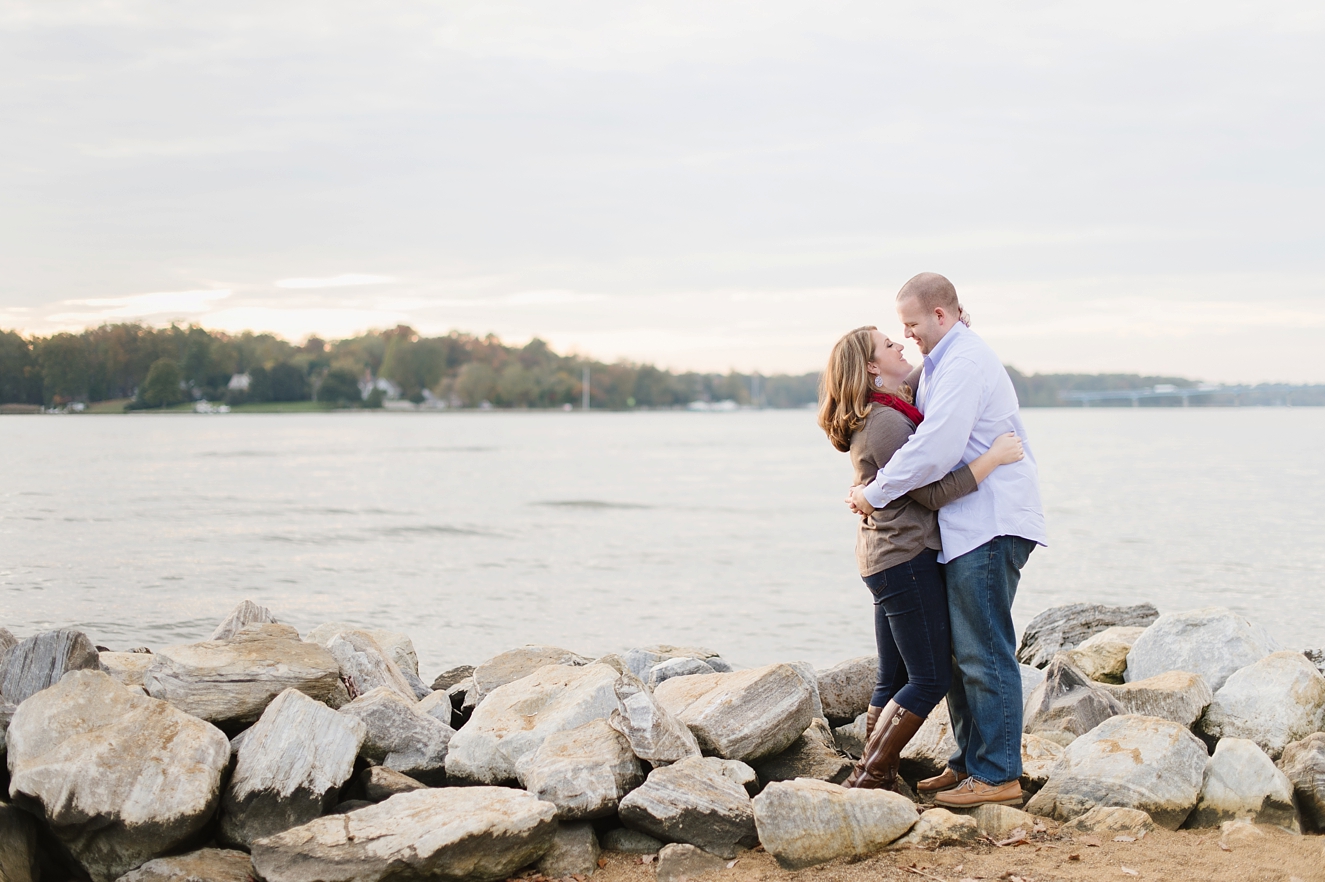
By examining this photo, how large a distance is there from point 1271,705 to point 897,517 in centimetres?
314

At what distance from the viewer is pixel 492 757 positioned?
5215 millimetres

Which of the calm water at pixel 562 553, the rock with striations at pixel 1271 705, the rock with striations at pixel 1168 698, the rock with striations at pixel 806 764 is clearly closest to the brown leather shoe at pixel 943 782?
the rock with striations at pixel 806 764

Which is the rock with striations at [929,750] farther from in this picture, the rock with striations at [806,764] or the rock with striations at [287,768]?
the rock with striations at [287,768]

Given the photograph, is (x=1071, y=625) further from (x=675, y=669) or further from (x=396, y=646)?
(x=396, y=646)

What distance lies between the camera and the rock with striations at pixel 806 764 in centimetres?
524

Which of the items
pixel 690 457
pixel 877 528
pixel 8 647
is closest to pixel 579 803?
pixel 877 528

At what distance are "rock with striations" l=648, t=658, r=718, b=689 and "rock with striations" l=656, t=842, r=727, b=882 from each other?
93.8 inches

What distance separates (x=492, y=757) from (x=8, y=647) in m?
3.38

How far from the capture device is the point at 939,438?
433 cm

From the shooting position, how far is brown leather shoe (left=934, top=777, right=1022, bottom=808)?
4.69 metres

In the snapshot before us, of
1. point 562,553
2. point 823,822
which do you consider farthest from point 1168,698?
point 562,553

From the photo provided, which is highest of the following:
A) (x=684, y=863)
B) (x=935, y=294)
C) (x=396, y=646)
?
(x=935, y=294)

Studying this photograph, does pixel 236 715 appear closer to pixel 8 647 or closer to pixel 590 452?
pixel 8 647

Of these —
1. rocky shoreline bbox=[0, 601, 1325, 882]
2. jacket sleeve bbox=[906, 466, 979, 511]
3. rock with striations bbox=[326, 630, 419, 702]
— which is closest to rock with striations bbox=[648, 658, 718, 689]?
rocky shoreline bbox=[0, 601, 1325, 882]
